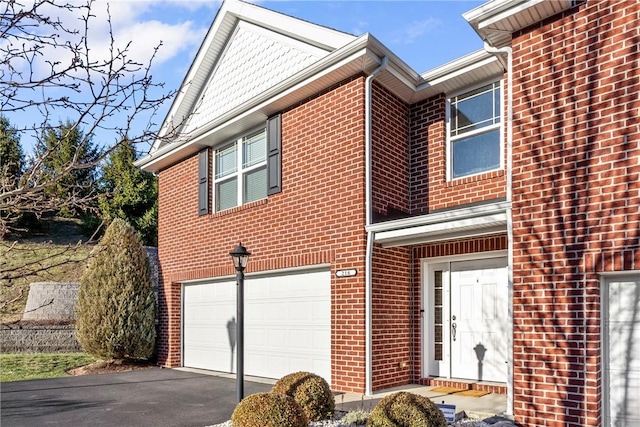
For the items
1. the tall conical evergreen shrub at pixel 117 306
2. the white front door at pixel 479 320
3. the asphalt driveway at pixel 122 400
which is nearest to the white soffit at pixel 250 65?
the tall conical evergreen shrub at pixel 117 306

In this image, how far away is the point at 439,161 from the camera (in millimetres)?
9297

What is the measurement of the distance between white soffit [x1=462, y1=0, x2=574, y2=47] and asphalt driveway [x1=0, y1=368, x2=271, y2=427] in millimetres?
6181

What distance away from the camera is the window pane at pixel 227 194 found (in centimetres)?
1169

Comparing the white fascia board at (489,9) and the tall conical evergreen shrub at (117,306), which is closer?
the white fascia board at (489,9)

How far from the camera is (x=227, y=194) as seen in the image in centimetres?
1190

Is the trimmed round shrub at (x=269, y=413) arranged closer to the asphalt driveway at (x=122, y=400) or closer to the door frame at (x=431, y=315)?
the asphalt driveway at (x=122, y=400)

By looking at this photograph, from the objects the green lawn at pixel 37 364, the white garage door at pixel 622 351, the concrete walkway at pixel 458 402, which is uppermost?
the white garage door at pixel 622 351

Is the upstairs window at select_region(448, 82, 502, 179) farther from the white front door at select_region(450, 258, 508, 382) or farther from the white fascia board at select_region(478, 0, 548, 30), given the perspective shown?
the white fascia board at select_region(478, 0, 548, 30)

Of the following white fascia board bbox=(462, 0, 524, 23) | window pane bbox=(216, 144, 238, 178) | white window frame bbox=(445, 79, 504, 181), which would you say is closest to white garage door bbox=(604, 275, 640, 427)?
white window frame bbox=(445, 79, 504, 181)

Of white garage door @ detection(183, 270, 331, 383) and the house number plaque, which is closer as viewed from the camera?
the house number plaque

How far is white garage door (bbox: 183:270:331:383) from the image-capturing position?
30.8 feet

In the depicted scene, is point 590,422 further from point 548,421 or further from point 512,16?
point 512,16

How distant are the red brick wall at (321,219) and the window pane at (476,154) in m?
1.74

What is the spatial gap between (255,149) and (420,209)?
3.72 metres
